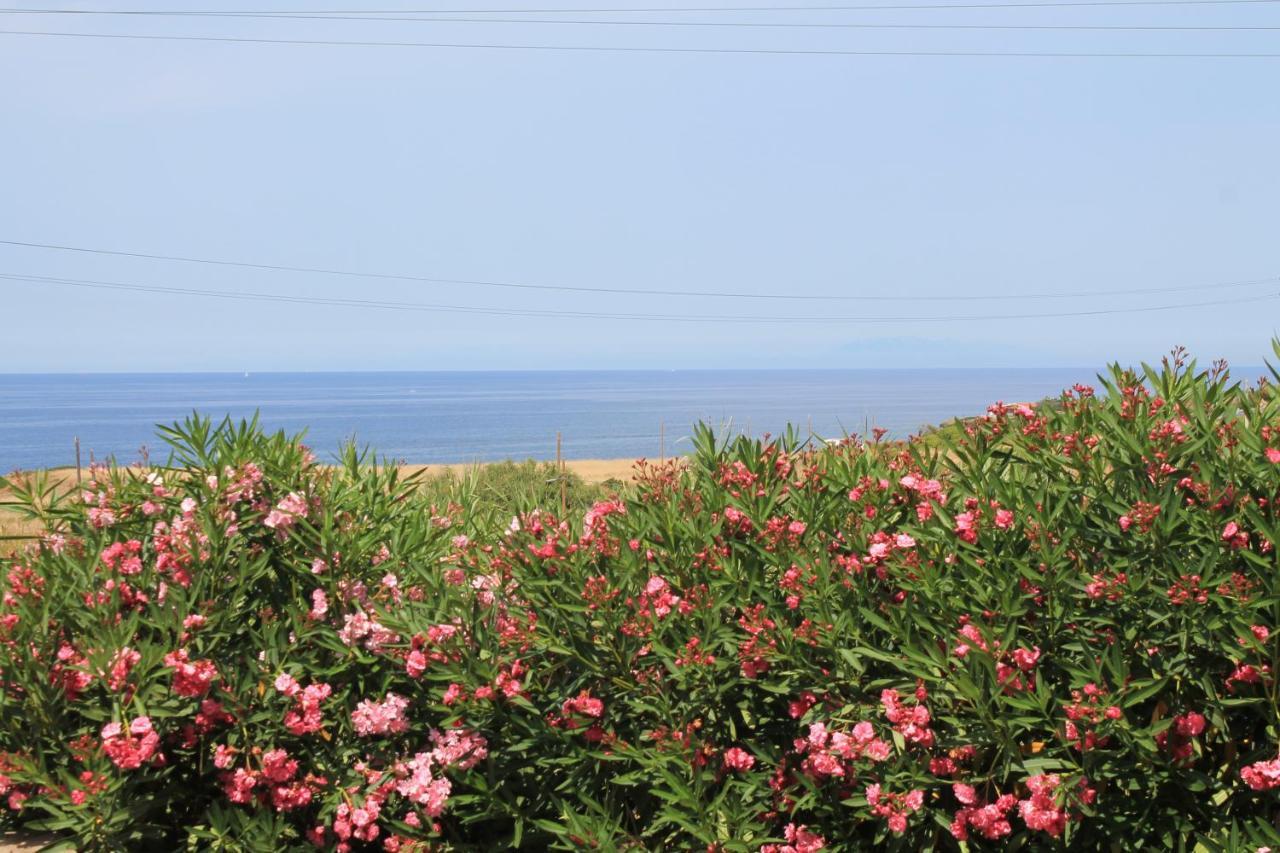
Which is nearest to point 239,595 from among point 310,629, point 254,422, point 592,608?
point 310,629

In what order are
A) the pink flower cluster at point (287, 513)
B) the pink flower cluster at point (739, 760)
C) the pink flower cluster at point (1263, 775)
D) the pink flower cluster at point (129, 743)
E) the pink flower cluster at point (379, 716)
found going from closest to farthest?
1. the pink flower cluster at point (1263, 775)
2. the pink flower cluster at point (739, 760)
3. the pink flower cluster at point (129, 743)
4. the pink flower cluster at point (379, 716)
5. the pink flower cluster at point (287, 513)

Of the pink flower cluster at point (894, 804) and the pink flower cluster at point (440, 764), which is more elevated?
the pink flower cluster at point (894, 804)

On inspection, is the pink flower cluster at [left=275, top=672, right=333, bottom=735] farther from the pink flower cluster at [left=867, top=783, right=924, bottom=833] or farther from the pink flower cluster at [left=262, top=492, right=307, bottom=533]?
the pink flower cluster at [left=867, top=783, right=924, bottom=833]

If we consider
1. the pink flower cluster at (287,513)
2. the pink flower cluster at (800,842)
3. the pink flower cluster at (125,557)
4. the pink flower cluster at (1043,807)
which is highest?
the pink flower cluster at (287,513)

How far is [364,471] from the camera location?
15.6 ft

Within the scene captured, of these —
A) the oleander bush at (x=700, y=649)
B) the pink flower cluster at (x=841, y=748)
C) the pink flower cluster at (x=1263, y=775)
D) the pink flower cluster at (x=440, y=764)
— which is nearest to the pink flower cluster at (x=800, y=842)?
the oleander bush at (x=700, y=649)

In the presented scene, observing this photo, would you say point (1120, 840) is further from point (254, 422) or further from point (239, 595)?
point (254, 422)

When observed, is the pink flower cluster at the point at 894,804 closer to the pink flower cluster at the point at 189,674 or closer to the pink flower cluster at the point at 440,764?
the pink flower cluster at the point at 440,764

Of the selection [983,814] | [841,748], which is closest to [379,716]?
[841,748]

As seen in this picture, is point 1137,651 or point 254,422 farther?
point 254,422

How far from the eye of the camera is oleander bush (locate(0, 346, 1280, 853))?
10.4 ft

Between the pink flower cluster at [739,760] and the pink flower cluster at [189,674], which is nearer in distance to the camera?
the pink flower cluster at [739,760]

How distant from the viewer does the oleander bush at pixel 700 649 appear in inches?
125

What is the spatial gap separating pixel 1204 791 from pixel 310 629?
297cm
